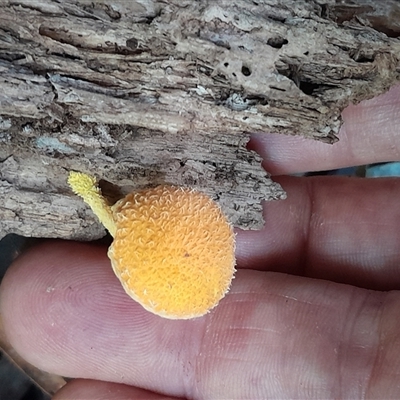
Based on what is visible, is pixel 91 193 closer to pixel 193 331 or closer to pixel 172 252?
pixel 172 252

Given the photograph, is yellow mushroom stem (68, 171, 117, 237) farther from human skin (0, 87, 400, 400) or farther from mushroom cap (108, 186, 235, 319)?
human skin (0, 87, 400, 400)

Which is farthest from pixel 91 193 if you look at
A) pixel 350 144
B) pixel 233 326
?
pixel 350 144

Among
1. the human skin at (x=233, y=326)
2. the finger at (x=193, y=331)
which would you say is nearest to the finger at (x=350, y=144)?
the human skin at (x=233, y=326)

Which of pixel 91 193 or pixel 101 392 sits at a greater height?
pixel 91 193

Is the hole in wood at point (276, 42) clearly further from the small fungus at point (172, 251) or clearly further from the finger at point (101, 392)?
the finger at point (101, 392)

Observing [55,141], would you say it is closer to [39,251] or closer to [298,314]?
[39,251]
